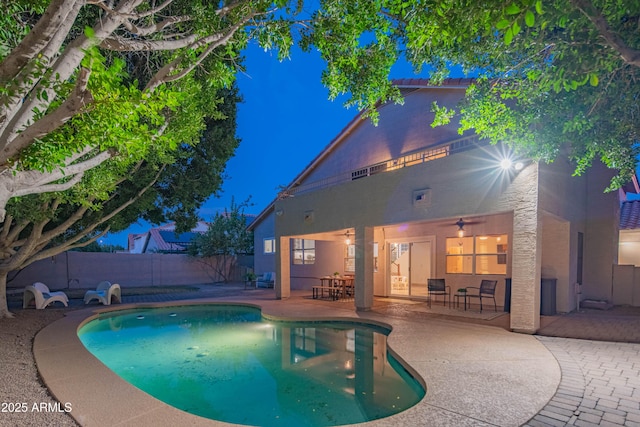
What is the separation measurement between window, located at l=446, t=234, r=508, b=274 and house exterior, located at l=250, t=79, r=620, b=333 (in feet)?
0.11

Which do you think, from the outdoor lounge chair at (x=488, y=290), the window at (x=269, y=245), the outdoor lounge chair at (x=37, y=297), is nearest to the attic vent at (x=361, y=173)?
the outdoor lounge chair at (x=488, y=290)

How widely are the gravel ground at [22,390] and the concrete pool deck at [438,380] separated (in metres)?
0.13

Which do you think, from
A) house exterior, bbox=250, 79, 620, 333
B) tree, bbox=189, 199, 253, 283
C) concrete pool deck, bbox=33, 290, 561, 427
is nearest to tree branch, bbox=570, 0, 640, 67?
concrete pool deck, bbox=33, 290, 561, 427

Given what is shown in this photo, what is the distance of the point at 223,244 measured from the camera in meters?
22.8

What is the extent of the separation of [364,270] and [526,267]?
15.1 feet

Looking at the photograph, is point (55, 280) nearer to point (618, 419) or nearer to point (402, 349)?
point (402, 349)

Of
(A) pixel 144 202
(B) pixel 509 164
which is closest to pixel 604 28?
(B) pixel 509 164

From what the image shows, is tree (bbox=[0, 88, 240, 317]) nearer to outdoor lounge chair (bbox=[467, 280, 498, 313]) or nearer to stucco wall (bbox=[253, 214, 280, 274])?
stucco wall (bbox=[253, 214, 280, 274])

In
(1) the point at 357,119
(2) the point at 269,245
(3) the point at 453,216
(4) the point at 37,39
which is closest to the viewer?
(4) the point at 37,39

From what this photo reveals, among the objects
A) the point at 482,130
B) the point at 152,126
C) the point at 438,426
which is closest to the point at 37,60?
the point at 152,126

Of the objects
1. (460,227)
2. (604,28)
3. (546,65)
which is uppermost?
(546,65)

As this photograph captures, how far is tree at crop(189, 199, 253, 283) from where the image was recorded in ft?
73.8

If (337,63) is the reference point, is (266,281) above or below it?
below

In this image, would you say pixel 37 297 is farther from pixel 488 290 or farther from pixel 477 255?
pixel 477 255
